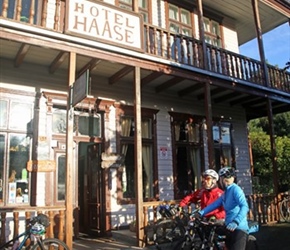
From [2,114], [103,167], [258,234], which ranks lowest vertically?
[258,234]

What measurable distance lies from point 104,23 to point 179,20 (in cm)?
506

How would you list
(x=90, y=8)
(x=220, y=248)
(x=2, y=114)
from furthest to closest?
1. (x=2, y=114)
2. (x=90, y=8)
3. (x=220, y=248)

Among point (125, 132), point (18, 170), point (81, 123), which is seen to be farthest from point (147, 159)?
point (18, 170)

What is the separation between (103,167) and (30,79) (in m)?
2.95

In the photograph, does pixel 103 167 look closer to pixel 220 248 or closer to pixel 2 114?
pixel 2 114

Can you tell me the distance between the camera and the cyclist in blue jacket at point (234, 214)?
160 inches

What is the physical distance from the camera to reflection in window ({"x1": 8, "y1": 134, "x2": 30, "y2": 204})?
784 cm

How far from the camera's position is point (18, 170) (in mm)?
7980

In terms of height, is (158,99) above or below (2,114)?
above

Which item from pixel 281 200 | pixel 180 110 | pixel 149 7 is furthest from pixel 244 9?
pixel 281 200

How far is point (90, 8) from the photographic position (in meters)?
7.32

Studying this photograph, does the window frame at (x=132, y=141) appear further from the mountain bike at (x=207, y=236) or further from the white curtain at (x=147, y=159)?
the mountain bike at (x=207, y=236)

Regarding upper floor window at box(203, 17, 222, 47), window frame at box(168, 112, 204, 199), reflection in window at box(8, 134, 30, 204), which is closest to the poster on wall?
reflection in window at box(8, 134, 30, 204)

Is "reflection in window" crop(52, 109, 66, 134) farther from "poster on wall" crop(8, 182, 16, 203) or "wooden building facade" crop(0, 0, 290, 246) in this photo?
"poster on wall" crop(8, 182, 16, 203)
